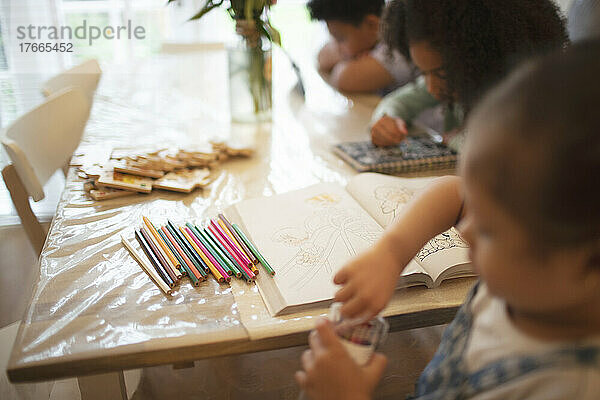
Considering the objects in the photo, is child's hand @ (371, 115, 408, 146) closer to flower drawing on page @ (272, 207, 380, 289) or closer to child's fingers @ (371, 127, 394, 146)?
child's fingers @ (371, 127, 394, 146)

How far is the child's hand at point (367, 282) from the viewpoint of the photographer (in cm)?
56

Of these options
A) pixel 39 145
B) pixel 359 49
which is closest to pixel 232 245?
pixel 39 145

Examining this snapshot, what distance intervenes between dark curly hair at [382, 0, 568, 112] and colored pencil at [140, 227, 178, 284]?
666 millimetres

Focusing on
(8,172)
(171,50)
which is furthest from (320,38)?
(8,172)

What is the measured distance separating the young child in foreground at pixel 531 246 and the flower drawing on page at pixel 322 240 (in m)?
0.19

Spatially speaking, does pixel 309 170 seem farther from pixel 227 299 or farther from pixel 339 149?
pixel 227 299

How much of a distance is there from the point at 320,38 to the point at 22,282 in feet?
6.10

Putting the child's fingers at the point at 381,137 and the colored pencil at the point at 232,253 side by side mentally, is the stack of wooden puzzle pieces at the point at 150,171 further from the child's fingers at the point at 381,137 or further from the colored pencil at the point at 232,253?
the child's fingers at the point at 381,137

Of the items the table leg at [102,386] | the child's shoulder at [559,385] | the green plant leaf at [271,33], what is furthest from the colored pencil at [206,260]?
the green plant leaf at [271,33]

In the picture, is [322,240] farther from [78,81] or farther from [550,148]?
[78,81]

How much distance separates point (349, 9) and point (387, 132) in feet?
2.34

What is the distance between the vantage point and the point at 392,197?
897 millimetres

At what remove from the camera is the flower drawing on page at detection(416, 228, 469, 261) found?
0.74 metres

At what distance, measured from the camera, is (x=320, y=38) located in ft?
9.07
